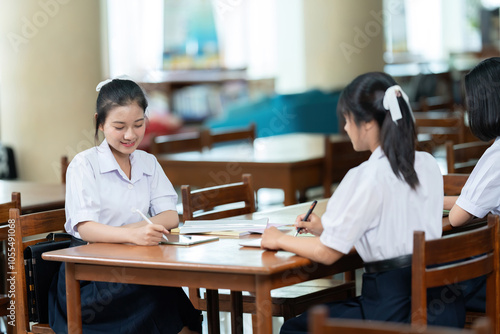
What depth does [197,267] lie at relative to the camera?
2166 mm

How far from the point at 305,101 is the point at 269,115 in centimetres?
42

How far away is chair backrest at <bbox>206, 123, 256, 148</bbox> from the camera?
5738 mm

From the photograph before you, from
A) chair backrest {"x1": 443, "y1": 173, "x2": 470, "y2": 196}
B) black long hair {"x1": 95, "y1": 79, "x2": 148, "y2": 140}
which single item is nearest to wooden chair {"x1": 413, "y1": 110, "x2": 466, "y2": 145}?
chair backrest {"x1": 443, "y1": 173, "x2": 470, "y2": 196}

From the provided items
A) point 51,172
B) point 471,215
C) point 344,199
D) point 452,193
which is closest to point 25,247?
point 344,199

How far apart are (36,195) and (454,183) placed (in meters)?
1.89

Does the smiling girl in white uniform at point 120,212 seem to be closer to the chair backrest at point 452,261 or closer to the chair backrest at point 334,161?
the chair backrest at point 452,261

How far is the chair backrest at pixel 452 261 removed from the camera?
2100 millimetres

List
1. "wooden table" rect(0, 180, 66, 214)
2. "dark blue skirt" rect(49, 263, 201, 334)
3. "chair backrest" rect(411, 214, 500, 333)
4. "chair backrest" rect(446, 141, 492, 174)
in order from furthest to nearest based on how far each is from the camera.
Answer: "chair backrest" rect(446, 141, 492, 174), "wooden table" rect(0, 180, 66, 214), "dark blue skirt" rect(49, 263, 201, 334), "chair backrest" rect(411, 214, 500, 333)

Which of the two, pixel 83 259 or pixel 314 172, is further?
pixel 314 172

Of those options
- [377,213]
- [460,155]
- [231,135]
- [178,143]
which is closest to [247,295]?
[377,213]

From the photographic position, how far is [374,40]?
29.9 feet

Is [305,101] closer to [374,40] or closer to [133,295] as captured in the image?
[374,40]

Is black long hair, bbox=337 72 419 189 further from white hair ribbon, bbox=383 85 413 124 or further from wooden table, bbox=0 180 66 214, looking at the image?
wooden table, bbox=0 180 66 214

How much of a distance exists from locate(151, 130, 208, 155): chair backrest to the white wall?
108 cm
